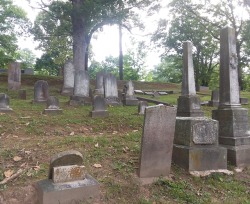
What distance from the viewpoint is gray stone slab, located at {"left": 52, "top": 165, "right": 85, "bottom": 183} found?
12.2 feet

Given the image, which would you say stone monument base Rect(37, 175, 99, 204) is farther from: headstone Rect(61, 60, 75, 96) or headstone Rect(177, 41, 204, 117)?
headstone Rect(61, 60, 75, 96)

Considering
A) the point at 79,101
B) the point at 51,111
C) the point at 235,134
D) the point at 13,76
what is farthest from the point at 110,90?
the point at 235,134

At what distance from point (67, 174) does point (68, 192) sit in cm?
23

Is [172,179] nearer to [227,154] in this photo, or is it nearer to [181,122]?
[181,122]

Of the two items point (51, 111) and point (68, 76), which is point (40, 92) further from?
point (68, 76)

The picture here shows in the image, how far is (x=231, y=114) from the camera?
6.00 m

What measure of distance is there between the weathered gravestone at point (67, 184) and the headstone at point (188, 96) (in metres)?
6.12

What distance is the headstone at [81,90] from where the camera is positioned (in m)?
12.0

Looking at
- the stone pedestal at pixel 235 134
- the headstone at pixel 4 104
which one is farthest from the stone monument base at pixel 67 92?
the stone pedestal at pixel 235 134

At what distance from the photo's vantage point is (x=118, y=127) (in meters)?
8.54

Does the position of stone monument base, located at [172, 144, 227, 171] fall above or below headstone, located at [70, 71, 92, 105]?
below

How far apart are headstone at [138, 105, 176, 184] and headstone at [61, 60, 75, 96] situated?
1072cm

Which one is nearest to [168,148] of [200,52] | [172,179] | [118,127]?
[172,179]

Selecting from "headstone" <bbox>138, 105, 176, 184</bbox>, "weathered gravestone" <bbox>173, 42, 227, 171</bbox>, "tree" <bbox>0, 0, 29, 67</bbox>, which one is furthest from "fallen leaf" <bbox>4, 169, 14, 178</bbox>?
"tree" <bbox>0, 0, 29, 67</bbox>
